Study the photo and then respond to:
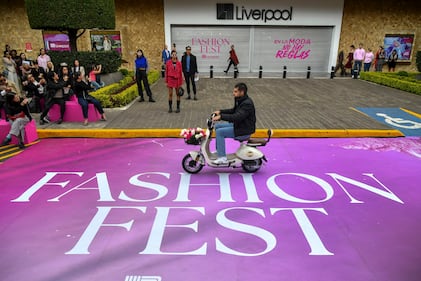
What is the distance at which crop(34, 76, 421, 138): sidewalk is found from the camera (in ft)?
28.5

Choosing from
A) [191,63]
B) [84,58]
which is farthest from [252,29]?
[84,58]

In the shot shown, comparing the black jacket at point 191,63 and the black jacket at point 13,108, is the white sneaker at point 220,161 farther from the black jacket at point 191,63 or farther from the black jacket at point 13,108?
the black jacket at point 191,63

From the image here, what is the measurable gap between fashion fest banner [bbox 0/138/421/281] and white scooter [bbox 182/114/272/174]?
0.16 m

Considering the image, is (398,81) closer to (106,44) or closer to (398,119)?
(398,119)

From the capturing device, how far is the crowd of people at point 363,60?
2045cm

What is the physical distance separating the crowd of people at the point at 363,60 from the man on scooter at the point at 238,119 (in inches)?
637

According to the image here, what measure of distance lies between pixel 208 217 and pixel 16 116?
560 centimetres

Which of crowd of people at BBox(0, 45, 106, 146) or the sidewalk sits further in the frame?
the sidewalk

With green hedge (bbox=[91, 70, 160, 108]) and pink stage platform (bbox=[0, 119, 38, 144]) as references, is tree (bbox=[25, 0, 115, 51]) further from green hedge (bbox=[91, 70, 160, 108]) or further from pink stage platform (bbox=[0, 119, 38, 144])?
pink stage platform (bbox=[0, 119, 38, 144])

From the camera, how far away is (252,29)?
22453 millimetres

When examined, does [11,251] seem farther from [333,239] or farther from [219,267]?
[333,239]

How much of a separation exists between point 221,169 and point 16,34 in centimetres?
2087

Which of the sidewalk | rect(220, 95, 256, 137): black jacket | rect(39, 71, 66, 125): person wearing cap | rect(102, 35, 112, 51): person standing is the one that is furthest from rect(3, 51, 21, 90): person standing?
rect(220, 95, 256, 137): black jacket

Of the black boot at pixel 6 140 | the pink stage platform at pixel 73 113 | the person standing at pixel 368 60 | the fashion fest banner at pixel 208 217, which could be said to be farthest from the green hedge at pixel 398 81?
the black boot at pixel 6 140
